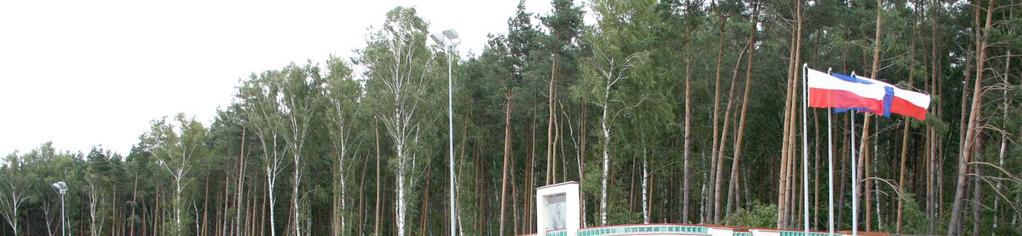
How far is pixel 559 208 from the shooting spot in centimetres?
2792

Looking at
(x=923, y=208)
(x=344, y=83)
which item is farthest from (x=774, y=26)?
(x=344, y=83)

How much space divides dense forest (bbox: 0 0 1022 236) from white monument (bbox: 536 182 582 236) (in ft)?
14.9

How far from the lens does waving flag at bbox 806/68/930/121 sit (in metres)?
21.2

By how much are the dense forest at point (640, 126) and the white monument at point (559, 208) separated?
4.54 metres

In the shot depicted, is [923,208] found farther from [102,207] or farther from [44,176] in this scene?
[44,176]

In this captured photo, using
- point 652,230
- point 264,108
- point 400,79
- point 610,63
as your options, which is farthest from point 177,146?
point 652,230

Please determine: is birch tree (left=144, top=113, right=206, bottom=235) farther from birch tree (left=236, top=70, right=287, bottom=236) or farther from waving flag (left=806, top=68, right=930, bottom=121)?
waving flag (left=806, top=68, right=930, bottom=121)

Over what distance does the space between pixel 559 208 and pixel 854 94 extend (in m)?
9.00

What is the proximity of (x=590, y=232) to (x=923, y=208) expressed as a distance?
58.1ft

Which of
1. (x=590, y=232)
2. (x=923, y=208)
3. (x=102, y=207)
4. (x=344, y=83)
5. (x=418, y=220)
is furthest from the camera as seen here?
(x=102, y=207)

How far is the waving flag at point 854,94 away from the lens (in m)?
21.2

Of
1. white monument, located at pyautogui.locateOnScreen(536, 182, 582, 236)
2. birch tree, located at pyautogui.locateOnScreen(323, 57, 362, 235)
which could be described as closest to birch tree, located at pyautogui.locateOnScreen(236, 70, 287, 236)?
birch tree, located at pyautogui.locateOnScreen(323, 57, 362, 235)

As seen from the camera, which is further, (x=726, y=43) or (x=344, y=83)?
(x=344, y=83)

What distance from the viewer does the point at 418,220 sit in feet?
183
